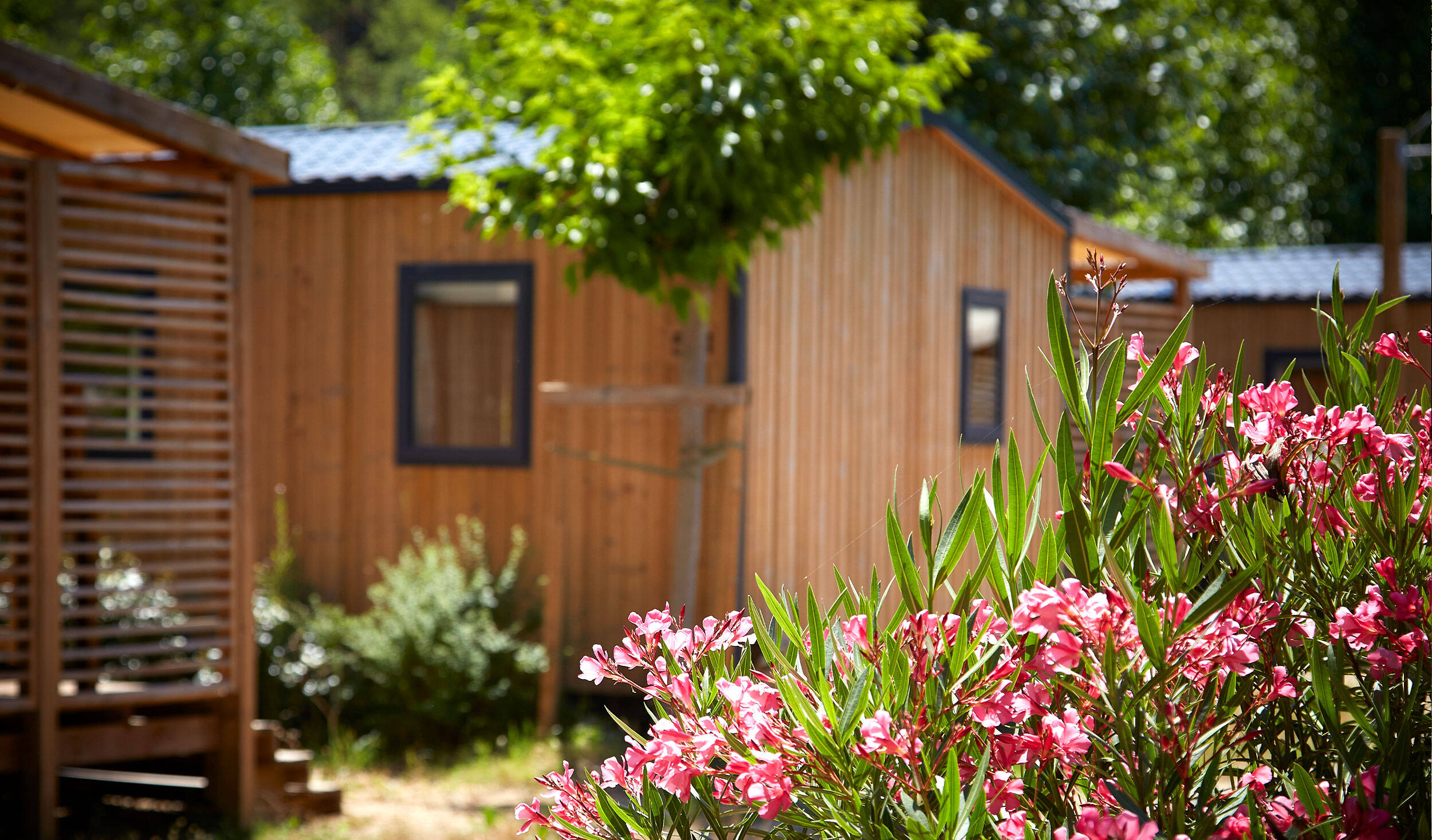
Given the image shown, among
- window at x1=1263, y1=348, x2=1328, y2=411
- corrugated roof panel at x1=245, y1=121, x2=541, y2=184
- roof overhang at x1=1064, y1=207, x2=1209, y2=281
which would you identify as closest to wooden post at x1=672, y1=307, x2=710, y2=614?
corrugated roof panel at x1=245, y1=121, x2=541, y2=184

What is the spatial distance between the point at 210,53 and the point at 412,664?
16977 millimetres

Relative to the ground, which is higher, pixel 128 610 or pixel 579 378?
pixel 579 378

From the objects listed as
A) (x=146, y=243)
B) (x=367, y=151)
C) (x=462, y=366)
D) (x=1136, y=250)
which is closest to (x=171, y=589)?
(x=146, y=243)

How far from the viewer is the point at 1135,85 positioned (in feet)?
57.0

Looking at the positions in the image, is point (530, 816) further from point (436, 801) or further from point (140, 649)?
point (436, 801)

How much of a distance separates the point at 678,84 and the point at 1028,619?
517 cm

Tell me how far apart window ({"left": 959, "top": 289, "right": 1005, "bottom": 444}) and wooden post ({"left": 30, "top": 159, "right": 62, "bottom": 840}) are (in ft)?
18.9

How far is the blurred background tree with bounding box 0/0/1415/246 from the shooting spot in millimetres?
16438

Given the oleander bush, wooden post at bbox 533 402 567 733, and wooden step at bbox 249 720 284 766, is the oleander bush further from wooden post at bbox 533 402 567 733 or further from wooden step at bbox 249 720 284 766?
wooden post at bbox 533 402 567 733

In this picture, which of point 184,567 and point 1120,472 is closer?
point 1120,472

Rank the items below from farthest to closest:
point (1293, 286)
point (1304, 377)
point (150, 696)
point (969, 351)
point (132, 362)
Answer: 1. point (1293, 286)
2. point (969, 351)
3. point (150, 696)
4. point (132, 362)
5. point (1304, 377)

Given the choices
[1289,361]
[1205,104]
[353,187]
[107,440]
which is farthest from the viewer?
[1205,104]

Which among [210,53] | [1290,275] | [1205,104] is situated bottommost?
[1290,275]

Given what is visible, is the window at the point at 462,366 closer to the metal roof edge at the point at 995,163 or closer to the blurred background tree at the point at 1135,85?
the metal roof edge at the point at 995,163
